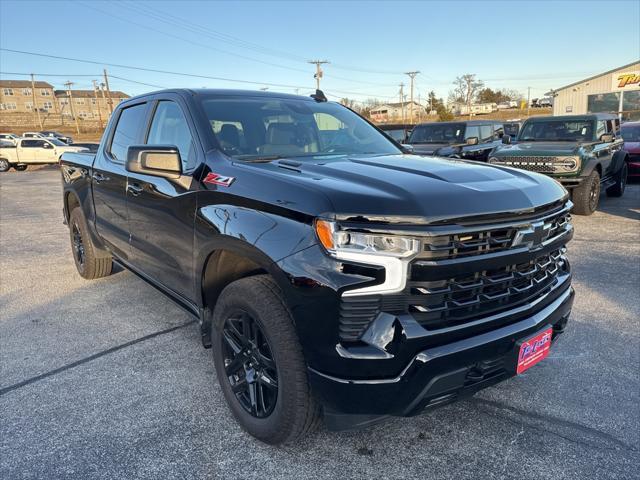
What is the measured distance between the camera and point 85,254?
16.6 feet

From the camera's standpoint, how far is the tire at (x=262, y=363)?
2078 millimetres

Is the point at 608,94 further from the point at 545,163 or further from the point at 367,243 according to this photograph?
the point at 367,243

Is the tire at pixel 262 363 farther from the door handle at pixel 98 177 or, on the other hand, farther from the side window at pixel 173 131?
the door handle at pixel 98 177

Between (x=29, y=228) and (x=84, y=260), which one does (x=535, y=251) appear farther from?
(x=29, y=228)

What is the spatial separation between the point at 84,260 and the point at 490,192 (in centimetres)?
454

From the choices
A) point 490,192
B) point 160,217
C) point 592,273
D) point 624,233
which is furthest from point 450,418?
point 624,233

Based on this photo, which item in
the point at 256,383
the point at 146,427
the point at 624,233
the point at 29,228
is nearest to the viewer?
the point at 256,383

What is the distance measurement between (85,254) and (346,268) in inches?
163

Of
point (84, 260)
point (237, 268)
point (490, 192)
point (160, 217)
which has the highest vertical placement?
point (490, 192)

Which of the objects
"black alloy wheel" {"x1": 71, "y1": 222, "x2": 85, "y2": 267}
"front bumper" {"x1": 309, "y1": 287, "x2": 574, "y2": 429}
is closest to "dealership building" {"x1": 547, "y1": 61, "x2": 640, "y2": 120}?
"black alloy wheel" {"x1": 71, "y1": 222, "x2": 85, "y2": 267}

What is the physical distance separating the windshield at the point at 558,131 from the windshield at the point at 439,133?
7.57ft

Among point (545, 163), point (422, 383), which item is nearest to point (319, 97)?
point (422, 383)

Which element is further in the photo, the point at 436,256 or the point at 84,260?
the point at 84,260

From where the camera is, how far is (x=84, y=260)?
5168 mm
